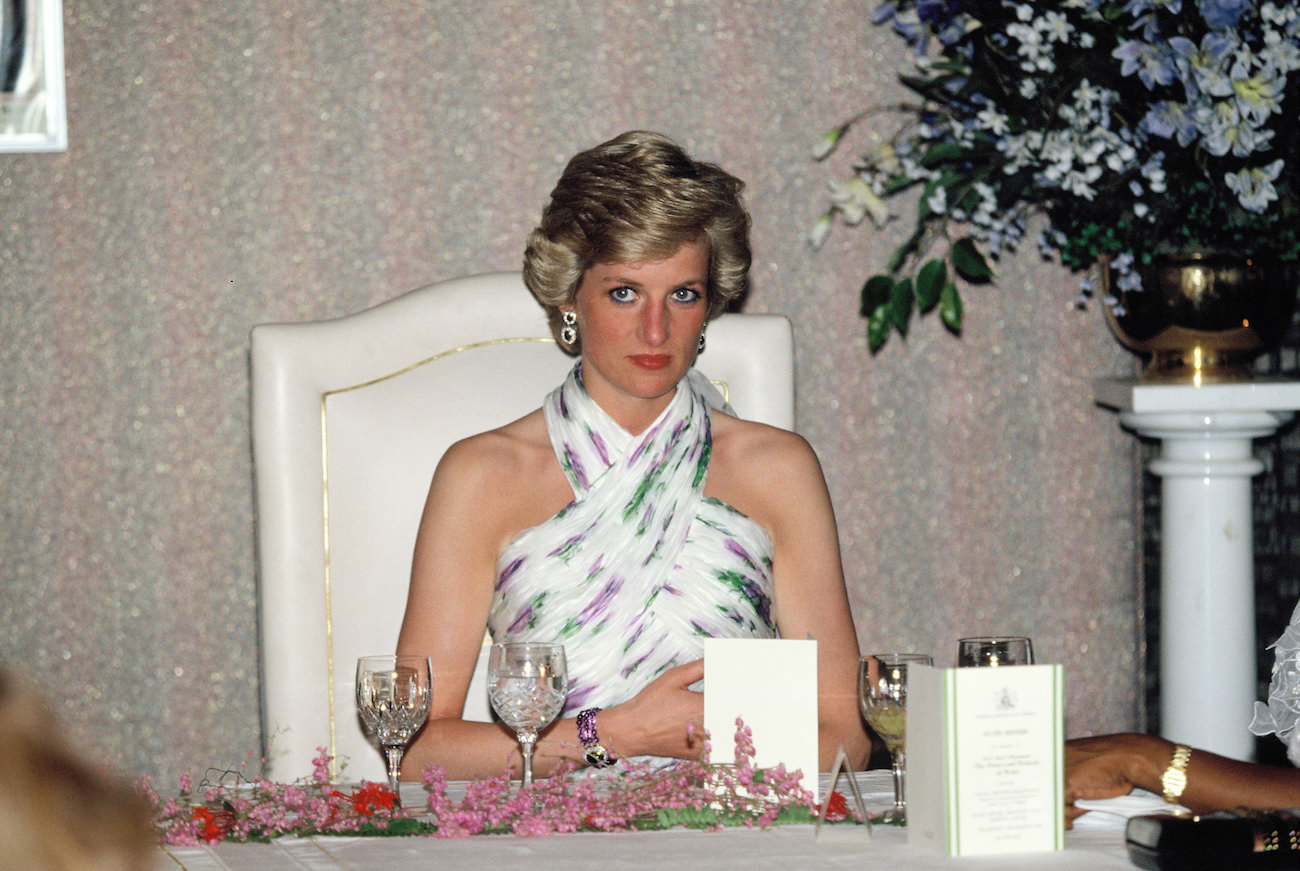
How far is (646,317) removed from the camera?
2039mm

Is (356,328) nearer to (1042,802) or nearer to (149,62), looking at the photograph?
(149,62)

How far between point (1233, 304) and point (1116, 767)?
1.15 meters

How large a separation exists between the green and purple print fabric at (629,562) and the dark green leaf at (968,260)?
0.68m

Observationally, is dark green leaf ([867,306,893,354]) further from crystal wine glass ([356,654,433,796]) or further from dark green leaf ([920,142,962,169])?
crystal wine glass ([356,654,433,796])

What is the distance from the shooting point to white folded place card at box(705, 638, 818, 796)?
1.29 meters

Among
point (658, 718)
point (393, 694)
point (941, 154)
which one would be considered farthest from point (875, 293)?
point (393, 694)

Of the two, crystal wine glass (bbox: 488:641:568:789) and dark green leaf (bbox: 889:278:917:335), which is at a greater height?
dark green leaf (bbox: 889:278:917:335)

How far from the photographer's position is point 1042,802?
1150 mm

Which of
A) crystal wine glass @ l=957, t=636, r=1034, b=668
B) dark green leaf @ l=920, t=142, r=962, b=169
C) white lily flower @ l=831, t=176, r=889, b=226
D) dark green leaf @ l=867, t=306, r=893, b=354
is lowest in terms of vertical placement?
crystal wine glass @ l=957, t=636, r=1034, b=668

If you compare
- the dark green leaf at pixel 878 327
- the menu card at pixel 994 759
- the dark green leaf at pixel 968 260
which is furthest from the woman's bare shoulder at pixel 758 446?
the menu card at pixel 994 759

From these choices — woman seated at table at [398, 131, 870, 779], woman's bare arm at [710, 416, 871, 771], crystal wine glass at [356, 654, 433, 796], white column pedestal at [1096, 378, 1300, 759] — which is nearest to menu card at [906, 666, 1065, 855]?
crystal wine glass at [356, 654, 433, 796]

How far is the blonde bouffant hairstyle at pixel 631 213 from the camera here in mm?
2016

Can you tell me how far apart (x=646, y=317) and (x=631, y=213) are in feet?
0.51

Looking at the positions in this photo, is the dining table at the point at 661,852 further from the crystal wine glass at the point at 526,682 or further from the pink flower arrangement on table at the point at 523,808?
the crystal wine glass at the point at 526,682
